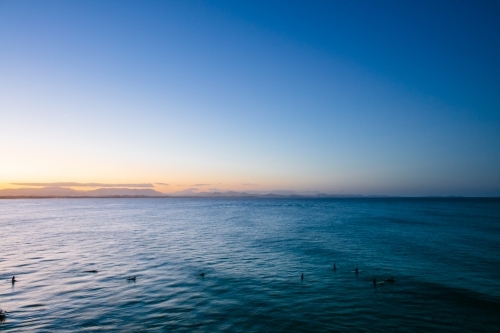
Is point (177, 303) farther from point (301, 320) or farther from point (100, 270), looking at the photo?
point (100, 270)

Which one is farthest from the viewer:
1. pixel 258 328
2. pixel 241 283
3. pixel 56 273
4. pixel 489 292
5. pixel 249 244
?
pixel 249 244

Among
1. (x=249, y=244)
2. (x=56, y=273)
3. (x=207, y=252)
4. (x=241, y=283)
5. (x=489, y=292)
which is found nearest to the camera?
(x=489, y=292)

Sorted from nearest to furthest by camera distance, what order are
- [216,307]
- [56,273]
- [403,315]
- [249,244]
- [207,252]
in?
[403,315] → [216,307] → [56,273] → [207,252] → [249,244]

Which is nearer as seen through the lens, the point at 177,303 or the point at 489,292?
the point at 177,303

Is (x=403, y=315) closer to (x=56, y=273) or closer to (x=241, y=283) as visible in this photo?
(x=241, y=283)

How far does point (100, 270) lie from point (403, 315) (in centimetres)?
4091

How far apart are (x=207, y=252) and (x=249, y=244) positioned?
1173 centimetres

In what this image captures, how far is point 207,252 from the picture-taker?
55.7 meters

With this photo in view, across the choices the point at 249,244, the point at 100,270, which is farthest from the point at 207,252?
the point at 100,270

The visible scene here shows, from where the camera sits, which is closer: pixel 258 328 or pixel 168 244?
pixel 258 328

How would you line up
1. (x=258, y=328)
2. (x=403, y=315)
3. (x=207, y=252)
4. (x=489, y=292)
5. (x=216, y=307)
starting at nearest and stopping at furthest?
1. (x=258, y=328)
2. (x=403, y=315)
3. (x=216, y=307)
4. (x=489, y=292)
5. (x=207, y=252)

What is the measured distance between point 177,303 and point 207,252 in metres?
25.8

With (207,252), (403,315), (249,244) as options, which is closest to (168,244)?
(207,252)

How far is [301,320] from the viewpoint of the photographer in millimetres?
26062
